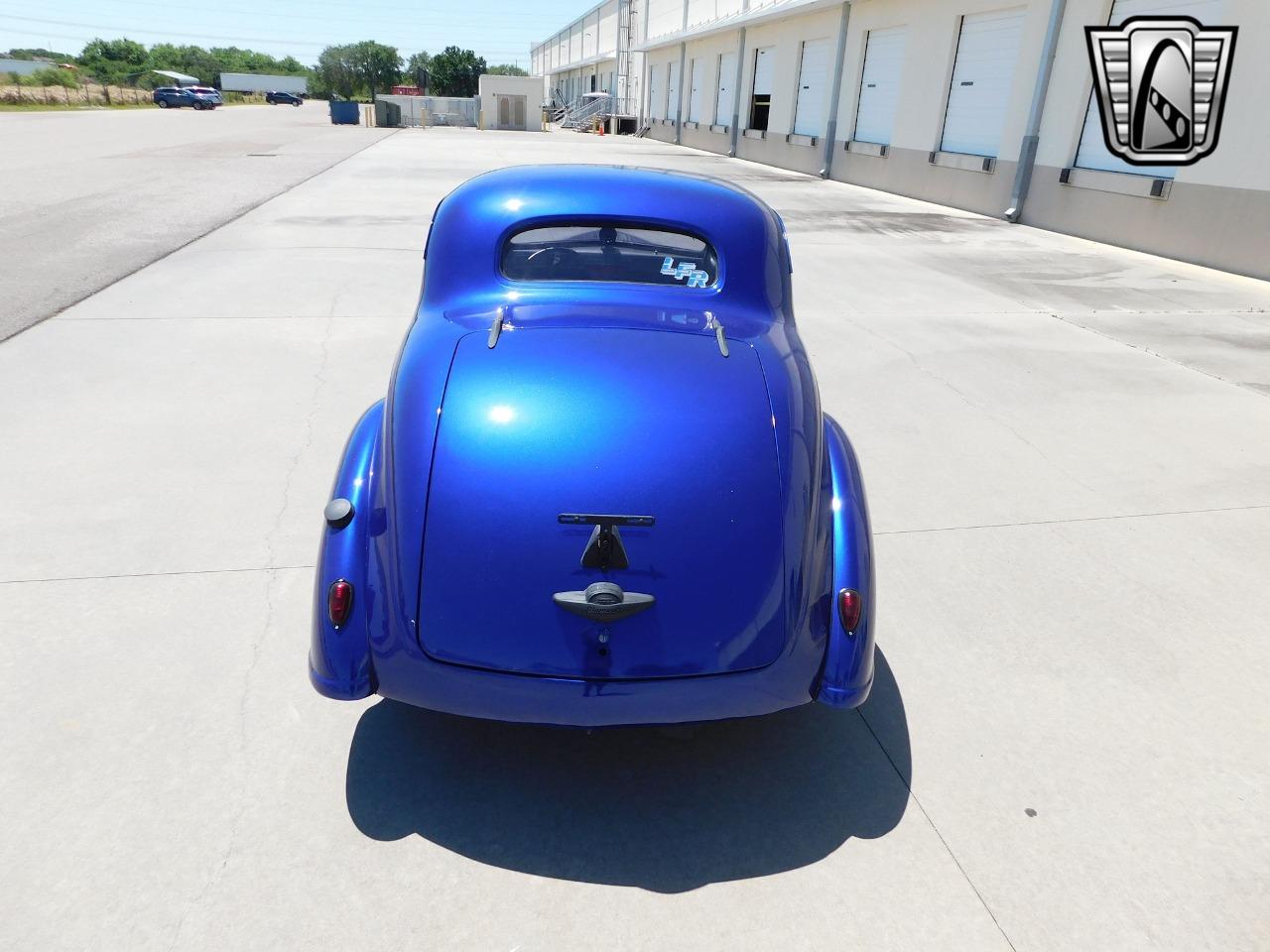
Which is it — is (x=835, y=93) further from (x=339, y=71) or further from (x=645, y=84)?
(x=339, y=71)

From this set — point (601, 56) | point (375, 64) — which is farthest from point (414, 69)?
point (601, 56)

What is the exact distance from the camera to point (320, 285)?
786 cm

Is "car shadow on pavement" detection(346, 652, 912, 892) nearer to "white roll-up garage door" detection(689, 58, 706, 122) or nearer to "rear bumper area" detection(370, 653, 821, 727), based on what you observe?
"rear bumper area" detection(370, 653, 821, 727)

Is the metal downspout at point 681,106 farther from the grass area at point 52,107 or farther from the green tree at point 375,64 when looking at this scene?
the green tree at point 375,64

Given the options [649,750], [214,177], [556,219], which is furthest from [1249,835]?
[214,177]

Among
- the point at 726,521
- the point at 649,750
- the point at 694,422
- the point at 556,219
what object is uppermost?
the point at 556,219

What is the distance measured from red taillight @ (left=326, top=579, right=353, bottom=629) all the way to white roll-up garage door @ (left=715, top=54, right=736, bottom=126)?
29499 mm

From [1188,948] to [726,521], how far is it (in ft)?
4.80

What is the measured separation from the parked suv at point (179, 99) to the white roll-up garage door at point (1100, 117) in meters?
58.1

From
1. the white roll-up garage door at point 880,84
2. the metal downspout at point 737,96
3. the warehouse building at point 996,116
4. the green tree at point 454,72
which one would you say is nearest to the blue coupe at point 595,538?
the warehouse building at point 996,116

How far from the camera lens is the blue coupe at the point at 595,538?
6.64 feet

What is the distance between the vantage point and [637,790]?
2369 mm

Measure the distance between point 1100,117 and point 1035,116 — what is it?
1.34 m

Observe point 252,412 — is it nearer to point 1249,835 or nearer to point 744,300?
point 744,300
